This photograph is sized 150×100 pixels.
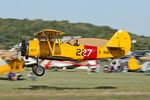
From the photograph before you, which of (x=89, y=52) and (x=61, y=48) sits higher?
(x=61, y=48)

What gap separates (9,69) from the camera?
2333cm

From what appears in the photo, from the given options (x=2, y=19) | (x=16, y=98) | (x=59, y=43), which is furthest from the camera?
(x=2, y=19)

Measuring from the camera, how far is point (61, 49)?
50.8 feet

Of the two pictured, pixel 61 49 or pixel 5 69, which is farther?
pixel 5 69

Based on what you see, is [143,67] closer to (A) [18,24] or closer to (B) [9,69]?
(B) [9,69]

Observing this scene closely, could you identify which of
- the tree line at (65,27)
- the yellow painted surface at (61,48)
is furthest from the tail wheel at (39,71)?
the tree line at (65,27)

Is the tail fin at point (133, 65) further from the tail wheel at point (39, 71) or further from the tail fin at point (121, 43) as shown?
the tail wheel at point (39, 71)

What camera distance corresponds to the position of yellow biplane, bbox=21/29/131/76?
594 inches

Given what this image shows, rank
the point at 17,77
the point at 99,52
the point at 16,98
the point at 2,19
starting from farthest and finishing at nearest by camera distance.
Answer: the point at 2,19 → the point at 17,77 → the point at 99,52 → the point at 16,98

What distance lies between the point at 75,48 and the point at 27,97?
427cm

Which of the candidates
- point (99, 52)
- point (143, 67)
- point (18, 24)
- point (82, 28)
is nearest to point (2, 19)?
point (18, 24)

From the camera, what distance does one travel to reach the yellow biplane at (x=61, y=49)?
594 inches

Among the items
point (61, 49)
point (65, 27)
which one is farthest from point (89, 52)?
point (65, 27)

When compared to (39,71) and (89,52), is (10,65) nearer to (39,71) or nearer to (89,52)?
(39,71)
